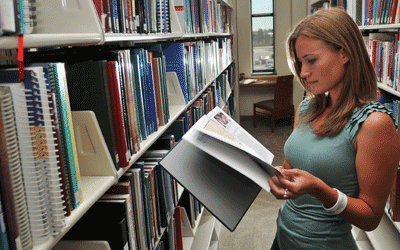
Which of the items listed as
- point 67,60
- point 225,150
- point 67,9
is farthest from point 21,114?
point 225,150

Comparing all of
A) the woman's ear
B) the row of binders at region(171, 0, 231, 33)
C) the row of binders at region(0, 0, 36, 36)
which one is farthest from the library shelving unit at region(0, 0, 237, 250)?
the row of binders at region(171, 0, 231, 33)

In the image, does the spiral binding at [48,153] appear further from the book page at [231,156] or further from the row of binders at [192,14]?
the row of binders at [192,14]

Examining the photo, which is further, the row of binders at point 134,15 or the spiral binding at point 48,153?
the row of binders at point 134,15

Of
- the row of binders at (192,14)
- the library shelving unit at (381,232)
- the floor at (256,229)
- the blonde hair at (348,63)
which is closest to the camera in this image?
the blonde hair at (348,63)

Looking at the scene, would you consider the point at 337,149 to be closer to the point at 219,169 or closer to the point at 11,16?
the point at 219,169

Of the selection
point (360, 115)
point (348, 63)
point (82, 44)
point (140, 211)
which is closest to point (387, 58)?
point (348, 63)

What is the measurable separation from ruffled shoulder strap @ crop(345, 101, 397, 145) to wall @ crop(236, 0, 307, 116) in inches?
207

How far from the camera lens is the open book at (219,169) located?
1.04 meters

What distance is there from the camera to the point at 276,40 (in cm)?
643

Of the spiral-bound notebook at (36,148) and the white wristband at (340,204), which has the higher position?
the spiral-bound notebook at (36,148)

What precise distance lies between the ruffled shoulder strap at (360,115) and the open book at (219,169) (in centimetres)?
27

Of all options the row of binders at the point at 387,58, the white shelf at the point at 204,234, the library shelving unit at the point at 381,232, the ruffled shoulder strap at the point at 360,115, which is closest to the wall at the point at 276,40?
the library shelving unit at the point at 381,232

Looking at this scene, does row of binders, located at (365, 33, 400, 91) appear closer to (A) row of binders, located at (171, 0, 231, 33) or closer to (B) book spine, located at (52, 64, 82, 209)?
(A) row of binders, located at (171, 0, 231, 33)

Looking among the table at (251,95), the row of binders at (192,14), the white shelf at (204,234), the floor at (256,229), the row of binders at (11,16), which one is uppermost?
the row of binders at (192,14)
